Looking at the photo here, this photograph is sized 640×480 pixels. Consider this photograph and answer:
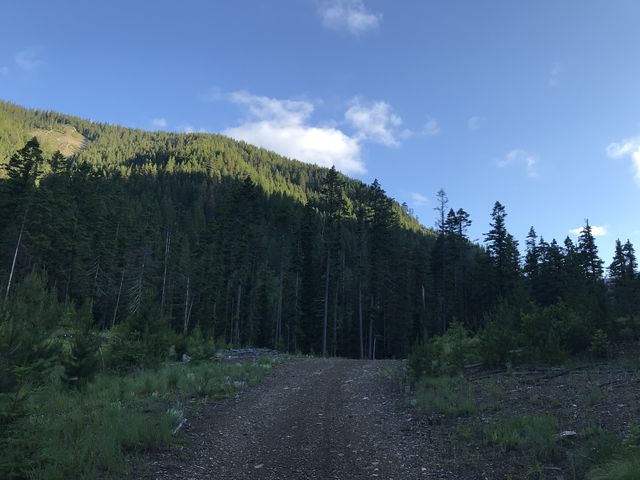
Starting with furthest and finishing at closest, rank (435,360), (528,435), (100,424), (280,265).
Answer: (280,265) → (435,360) → (100,424) → (528,435)

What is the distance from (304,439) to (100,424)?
3965mm

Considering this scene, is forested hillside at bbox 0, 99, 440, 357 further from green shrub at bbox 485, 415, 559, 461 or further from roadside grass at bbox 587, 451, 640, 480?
roadside grass at bbox 587, 451, 640, 480

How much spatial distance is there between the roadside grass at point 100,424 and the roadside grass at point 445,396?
19.4ft

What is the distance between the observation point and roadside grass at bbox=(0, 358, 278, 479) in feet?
17.4

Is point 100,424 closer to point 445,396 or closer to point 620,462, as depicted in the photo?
point 620,462

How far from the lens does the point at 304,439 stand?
28.3ft

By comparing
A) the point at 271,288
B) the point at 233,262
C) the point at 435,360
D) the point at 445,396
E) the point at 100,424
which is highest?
the point at 271,288

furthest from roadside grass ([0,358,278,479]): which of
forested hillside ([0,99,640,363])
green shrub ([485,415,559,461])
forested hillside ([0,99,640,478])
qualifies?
forested hillside ([0,99,640,363])

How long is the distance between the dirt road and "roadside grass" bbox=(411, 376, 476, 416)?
619 mm

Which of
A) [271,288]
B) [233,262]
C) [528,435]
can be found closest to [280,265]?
[233,262]

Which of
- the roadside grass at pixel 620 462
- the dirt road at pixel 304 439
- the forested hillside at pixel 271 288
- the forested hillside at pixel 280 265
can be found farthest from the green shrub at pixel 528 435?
the forested hillside at pixel 280 265

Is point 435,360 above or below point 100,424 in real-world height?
above

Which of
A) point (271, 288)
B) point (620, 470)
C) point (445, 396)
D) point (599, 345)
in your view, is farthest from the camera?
point (271, 288)

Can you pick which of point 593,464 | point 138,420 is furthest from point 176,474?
point 593,464
